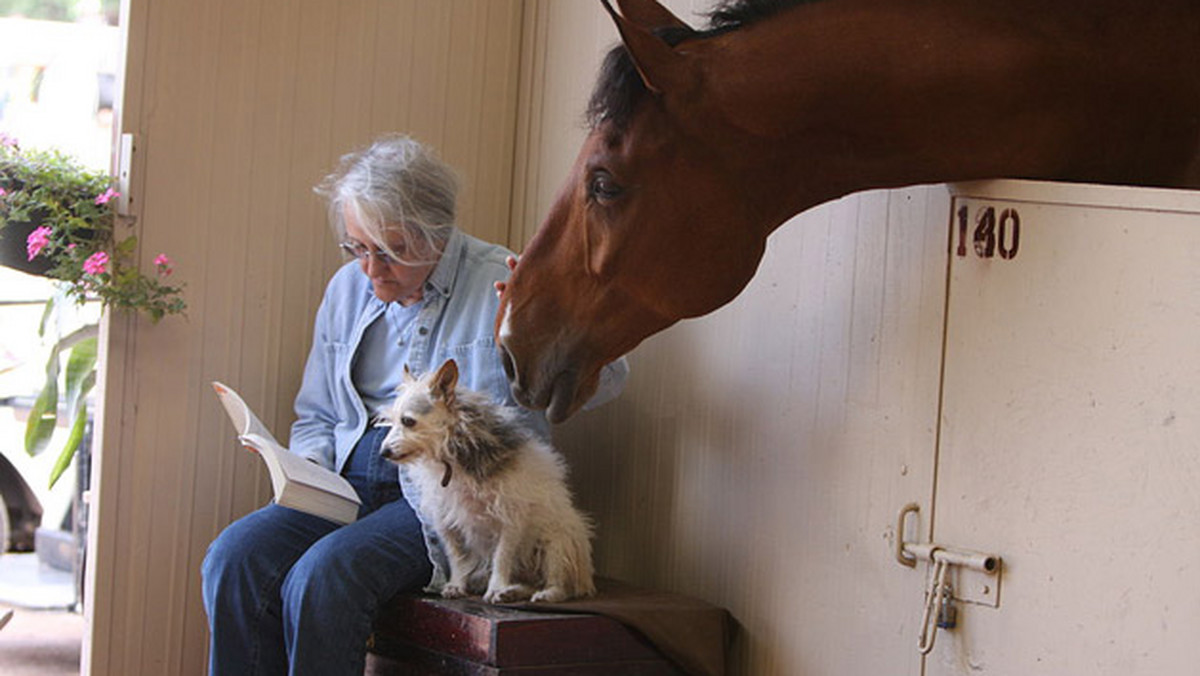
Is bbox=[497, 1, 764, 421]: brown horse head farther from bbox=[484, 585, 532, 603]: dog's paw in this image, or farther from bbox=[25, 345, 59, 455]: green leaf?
bbox=[25, 345, 59, 455]: green leaf

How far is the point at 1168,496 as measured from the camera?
176 centimetres

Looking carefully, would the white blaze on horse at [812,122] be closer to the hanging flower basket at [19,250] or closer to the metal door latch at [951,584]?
the metal door latch at [951,584]

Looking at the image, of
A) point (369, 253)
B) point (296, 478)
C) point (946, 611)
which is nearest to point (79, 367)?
point (369, 253)

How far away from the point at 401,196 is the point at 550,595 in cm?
86

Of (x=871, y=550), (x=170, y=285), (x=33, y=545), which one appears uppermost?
(x=170, y=285)

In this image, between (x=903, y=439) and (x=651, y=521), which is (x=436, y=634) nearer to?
(x=651, y=521)

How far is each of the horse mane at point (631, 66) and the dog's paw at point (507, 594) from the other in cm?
87

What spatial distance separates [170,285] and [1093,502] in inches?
77.9

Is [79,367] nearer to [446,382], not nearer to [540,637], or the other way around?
[446,382]

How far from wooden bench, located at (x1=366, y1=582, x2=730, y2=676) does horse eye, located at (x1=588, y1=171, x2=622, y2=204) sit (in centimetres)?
74

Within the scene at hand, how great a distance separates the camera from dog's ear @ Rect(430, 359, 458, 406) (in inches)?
96.8

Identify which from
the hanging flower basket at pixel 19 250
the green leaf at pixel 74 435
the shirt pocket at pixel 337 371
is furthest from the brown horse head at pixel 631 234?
the green leaf at pixel 74 435

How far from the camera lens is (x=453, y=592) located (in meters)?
2.56

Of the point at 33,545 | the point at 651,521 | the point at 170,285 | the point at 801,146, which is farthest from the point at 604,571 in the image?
the point at 33,545
